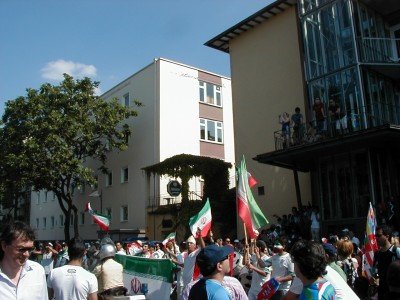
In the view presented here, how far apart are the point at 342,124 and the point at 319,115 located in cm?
134

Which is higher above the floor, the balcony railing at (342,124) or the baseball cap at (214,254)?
the balcony railing at (342,124)

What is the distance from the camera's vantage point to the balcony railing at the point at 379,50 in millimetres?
20200

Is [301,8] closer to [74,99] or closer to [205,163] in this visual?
[205,163]

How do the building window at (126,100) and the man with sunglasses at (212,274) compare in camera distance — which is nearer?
the man with sunglasses at (212,274)

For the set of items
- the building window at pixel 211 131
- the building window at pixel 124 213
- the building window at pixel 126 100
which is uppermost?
the building window at pixel 126 100

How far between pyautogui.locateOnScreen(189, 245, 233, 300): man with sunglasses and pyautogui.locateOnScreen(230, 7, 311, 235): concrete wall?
19347 millimetres

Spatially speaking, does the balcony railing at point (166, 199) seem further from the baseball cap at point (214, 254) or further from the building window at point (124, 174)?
the baseball cap at point (214, 254)

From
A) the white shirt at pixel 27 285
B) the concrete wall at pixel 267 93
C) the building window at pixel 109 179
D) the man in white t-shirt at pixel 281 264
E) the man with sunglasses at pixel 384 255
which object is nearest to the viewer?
the white shirt at pixel 27 285

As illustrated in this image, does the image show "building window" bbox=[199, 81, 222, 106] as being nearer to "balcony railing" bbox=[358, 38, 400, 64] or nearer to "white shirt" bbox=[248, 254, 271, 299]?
"balcony railing" bbox=[358, 38, 400, 64]

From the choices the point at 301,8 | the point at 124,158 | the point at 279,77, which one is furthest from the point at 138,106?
the point at 301,8

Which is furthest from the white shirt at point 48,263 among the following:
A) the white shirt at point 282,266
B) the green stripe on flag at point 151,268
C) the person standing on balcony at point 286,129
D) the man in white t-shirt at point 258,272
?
the person standing on balcony at point 286,129

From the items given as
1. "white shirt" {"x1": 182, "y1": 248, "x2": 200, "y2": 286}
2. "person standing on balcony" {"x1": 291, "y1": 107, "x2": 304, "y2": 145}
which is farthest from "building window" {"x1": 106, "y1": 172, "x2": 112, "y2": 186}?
"white shirt" {"x1": 182, "y1": 248, "x2": 200, "y2": 286}

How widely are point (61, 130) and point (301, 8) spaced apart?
691 inches

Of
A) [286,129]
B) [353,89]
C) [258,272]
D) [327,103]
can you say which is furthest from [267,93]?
[258,272]
